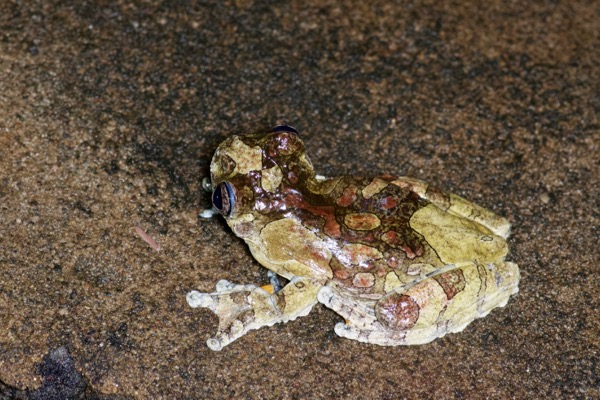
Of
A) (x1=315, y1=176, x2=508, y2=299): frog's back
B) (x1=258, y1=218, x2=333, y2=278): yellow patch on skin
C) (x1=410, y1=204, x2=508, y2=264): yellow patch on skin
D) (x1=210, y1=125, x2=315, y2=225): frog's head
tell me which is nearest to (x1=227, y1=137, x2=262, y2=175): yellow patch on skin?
(x1=210, y1=125, x2=315, y2=225): frog's head

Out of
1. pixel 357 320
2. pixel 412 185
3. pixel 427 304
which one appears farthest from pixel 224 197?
pixel 427 304

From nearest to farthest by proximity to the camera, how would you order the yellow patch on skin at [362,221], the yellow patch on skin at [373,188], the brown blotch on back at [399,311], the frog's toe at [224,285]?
the brown blotch on back at [399,311] < the yellow patch on skin at [362,221] < the yellow patch on skin at [373,188] < the frog's toe at [224,285]

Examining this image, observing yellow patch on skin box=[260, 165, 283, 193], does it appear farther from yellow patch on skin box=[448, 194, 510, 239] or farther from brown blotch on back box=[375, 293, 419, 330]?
yellow patch on skin box=[448, 194, 510, 239]

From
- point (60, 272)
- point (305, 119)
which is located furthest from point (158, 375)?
point (305, 119)

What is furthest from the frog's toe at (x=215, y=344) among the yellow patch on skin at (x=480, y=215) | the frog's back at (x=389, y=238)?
the yellow patch on skin at (x=480, y=215)

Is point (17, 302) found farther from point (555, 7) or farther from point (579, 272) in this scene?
point (555, 7)

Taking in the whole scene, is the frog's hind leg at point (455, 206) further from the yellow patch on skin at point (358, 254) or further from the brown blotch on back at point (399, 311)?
the brown blotch on back at point (399, 311)
